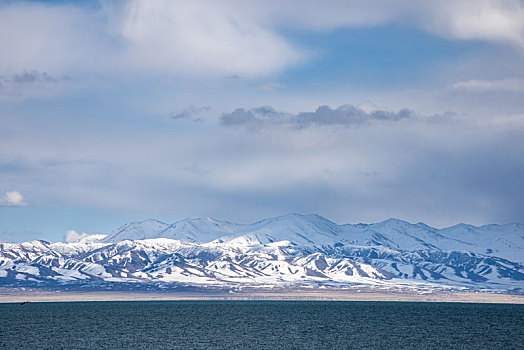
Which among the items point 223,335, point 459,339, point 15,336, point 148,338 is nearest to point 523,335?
point 459,339

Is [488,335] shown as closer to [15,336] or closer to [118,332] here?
[118,332]

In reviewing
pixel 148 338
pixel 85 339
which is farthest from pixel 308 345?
pixel 85 339

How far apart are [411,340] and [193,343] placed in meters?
50.7

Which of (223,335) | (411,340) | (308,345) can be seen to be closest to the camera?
(308,345)

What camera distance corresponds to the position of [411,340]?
172250 mm

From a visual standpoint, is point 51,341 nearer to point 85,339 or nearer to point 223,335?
point 85,339

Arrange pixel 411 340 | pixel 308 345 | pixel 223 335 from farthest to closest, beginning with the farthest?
1. pixel 223 335
2. pixel 411 340
3. pixel 308 345

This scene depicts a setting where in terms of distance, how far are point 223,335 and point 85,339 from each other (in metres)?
33.7

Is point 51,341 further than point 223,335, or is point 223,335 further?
point 223,335

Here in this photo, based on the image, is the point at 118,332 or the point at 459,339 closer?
the point at 459,339

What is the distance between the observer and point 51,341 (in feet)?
548

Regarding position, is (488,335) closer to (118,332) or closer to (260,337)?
(260,337)

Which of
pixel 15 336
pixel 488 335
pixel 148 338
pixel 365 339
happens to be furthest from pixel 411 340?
pixel 15 336

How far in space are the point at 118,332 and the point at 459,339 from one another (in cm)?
8684
